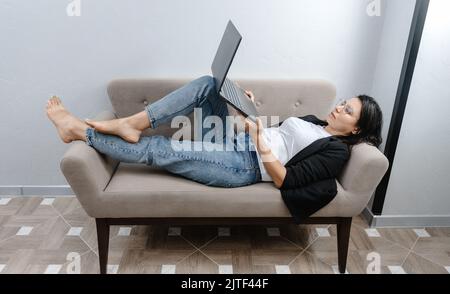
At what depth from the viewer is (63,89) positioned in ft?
6.95

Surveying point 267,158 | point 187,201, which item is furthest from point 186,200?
point 267,158

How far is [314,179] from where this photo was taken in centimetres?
160

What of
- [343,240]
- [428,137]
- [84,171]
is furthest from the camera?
[428,137]

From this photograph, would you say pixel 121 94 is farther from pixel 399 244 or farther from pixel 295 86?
pixel 399 244

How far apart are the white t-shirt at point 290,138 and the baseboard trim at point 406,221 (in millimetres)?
706

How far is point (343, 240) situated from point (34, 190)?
6.16 feet

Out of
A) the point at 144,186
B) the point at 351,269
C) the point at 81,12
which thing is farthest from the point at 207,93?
the point at 351,269

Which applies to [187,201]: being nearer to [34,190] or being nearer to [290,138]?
[290,138]

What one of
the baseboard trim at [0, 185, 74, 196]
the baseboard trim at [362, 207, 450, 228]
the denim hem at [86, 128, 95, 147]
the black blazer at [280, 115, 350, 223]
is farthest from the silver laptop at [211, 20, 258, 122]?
the baseboard trim at [0, 185, 74, 196]

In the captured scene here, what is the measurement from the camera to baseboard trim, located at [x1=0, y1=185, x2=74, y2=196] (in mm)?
2305

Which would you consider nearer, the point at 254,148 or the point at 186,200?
the point at 186,200

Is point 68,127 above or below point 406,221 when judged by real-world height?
above

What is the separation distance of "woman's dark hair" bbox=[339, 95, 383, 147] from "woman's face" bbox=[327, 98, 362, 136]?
0.06 feet

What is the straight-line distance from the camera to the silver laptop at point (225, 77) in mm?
1582
